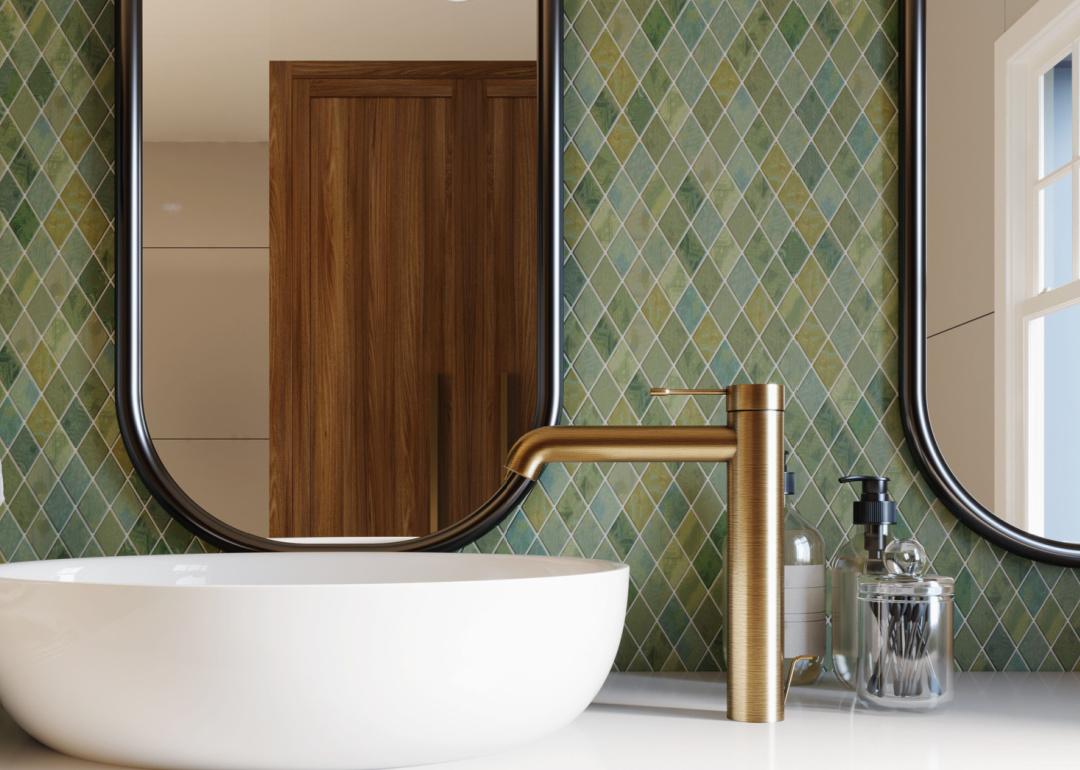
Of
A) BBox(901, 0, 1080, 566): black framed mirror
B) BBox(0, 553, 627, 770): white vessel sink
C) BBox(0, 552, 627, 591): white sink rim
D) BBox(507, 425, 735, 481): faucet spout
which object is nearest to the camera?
BBox(0, 553, 627, 770): white vessel sink

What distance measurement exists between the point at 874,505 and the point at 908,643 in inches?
5.6

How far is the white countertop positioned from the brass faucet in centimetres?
5

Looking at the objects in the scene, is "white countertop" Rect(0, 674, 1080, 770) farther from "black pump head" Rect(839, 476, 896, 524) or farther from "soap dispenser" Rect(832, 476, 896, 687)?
"black pump head" Rect(839, 476, 896, 524)

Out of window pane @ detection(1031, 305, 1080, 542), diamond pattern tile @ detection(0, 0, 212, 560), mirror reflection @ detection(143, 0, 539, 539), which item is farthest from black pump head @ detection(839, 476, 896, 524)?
diamond pattern tile @ detection(0, 0, 212, 560)

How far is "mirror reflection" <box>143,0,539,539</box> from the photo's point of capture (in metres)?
1.16

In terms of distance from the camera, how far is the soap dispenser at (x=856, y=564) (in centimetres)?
101

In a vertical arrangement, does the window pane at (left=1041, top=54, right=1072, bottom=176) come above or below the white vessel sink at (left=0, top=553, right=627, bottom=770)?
above

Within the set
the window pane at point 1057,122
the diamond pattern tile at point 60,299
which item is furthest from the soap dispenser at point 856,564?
the diamond pattern tile at point 60,299

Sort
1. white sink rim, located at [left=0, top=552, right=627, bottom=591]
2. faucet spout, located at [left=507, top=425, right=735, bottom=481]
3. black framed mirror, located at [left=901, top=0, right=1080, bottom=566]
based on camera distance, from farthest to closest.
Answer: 1. black framed mirror, located at [left=901, top=0, right=1080, bottom=566]
2. white sink rim, located at [left=0, top=552, right=627, bottom=591]
3. faucet spout, located at [left=507, top=425, right=735, bottom=481]

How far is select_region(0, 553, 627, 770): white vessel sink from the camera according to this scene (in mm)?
691

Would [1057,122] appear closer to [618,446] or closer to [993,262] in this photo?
[993,262]

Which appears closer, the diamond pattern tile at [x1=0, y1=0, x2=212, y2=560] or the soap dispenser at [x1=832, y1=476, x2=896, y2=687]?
the soap dispenser at [x1=832, y1=476, x2=896, y2=687]

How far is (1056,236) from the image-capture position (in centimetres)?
116

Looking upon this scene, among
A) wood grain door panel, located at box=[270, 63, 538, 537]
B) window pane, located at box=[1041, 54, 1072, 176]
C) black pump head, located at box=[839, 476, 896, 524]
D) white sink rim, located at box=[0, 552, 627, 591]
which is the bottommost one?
white sink rim, located at box=[0, 552, 627, 591]
